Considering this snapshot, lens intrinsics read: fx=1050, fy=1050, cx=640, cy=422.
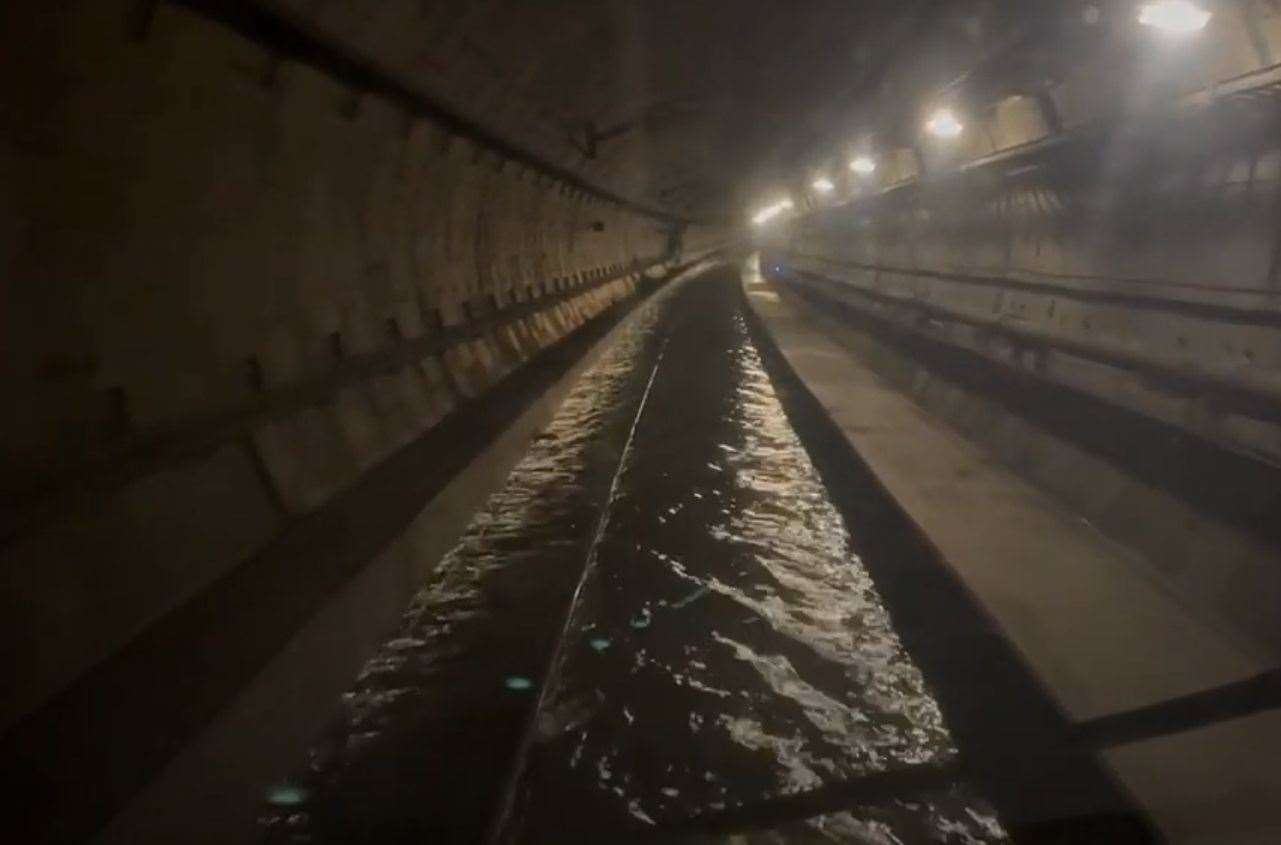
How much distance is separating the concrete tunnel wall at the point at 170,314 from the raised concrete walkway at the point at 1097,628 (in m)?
3.85

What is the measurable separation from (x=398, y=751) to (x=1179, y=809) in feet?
9.97

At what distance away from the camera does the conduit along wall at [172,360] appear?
4.20 metres

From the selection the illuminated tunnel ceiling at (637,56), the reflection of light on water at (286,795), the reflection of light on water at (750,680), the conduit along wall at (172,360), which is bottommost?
the reflection of light on water at (750,680)

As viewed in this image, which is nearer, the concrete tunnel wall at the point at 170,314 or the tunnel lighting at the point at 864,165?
Answer: the concrete tunnel wall at the point at 170,314

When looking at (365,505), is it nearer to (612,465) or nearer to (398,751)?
(398,751)

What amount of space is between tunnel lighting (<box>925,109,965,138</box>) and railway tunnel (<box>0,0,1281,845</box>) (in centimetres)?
195

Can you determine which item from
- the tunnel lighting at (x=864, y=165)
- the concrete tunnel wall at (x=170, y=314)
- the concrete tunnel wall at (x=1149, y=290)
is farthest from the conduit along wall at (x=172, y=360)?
the tunnel lighting at (x=864, y=165)

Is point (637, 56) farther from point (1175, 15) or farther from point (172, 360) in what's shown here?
point (172, 360)

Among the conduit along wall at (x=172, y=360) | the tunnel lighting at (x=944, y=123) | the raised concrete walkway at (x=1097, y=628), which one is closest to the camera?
the raised concrete walkway at (x=1097, y=628)

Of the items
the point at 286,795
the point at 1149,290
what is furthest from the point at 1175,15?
the point at 286,795

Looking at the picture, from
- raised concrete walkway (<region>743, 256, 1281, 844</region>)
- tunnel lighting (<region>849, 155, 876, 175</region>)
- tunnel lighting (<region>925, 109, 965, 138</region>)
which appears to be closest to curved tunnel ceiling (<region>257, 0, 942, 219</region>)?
tunnel lighting (<region>925, 109, 965, 138</region>)

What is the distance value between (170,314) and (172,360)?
25cm

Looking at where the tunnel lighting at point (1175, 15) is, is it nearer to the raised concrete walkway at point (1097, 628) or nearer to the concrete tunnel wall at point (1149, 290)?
the concrete tunnel wall at point (1149, 290)

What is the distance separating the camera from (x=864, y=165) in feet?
80.8
